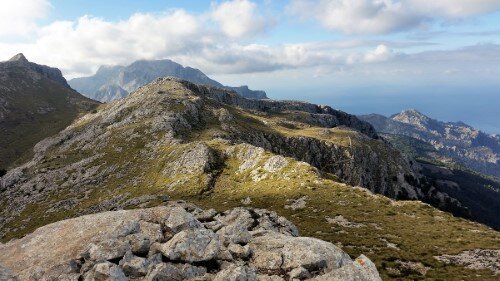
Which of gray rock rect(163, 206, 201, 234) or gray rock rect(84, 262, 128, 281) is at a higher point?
gray rock rect(163, 206, 201, 234)

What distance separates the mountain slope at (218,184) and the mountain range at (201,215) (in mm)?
358

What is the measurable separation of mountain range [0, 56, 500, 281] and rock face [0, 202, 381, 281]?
0.09 m

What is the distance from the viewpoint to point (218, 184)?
85.4m

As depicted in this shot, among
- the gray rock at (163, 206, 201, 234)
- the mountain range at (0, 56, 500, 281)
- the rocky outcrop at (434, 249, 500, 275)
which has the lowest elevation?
the rocky outcrop at (434, 249, 500, 275)

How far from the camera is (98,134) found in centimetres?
14350

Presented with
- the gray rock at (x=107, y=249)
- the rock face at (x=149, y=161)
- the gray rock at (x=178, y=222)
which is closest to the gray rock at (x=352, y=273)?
the gray rock at (x=178, y=222)

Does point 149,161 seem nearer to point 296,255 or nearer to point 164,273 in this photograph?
point 164,273

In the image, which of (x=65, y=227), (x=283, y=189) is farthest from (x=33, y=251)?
(x=283, y=189)

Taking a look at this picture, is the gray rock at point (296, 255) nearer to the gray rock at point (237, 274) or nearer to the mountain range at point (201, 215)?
the mountain range at point (201, 215)

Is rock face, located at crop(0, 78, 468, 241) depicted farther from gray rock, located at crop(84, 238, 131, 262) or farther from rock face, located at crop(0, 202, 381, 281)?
gray rock, located at crop(84, 238, 131, 262)

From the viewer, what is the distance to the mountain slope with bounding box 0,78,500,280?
49031mm

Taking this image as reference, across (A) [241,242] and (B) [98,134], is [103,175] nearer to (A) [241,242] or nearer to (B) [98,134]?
(B) [98,134]

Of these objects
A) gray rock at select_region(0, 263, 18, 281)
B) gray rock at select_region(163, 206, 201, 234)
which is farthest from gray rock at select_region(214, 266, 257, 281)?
gray rock at select_region(0, 263, 18, 281)

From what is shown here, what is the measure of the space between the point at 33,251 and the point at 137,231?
8.53m
